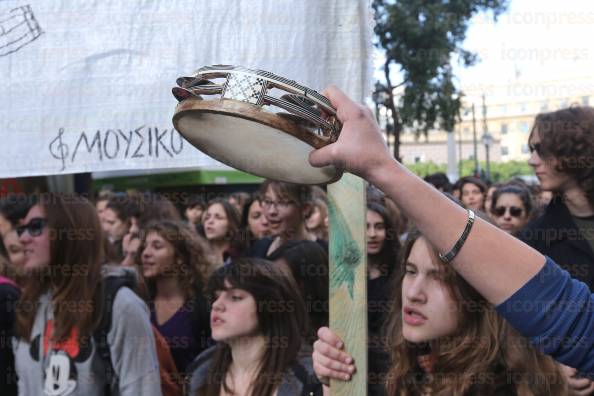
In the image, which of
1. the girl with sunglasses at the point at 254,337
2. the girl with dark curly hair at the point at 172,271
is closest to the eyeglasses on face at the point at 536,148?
the girl with sunglasses at the point at 254,337

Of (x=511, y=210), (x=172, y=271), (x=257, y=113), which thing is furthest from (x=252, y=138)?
(x=511, y=210)

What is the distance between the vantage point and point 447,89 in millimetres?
14711

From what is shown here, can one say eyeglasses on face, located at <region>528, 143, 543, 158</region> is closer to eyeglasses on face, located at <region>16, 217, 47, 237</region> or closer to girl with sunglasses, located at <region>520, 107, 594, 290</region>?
girl with sunglasses, located at <region>520, 107, 594, 290</region>

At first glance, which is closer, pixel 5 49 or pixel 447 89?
pixel 5 49

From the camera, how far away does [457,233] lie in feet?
3.45

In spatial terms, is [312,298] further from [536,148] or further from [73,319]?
[536,148]

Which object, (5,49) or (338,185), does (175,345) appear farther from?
(338,185)

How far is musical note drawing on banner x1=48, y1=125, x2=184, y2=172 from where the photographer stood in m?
1.92

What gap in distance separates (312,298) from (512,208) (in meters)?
2.30

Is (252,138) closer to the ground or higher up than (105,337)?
higher up

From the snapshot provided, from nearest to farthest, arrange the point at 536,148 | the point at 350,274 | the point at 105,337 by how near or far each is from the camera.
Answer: the point at 350,274 → the point at 105,337 → the point at 536,148

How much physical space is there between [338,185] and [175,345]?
1931 mm

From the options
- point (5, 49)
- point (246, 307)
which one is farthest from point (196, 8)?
point (246, 307)

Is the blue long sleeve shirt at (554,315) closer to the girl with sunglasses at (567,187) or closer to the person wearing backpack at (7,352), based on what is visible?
the girl with sunglasses at (567,187)
